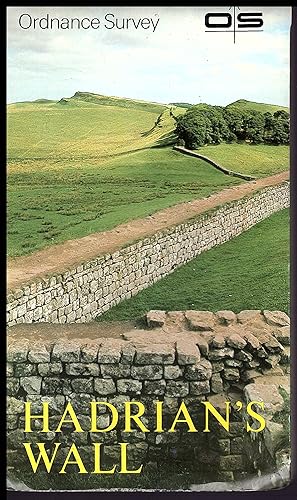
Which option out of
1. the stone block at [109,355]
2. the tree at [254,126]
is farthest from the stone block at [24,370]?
the tree at [254,126]

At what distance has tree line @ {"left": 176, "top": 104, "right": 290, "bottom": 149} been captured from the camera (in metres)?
3.82

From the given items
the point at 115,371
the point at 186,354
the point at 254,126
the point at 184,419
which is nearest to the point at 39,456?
the point at 115,371

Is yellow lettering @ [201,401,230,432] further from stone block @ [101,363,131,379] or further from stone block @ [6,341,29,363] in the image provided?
stone block @ [6,341,29,363]

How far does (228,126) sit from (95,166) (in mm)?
512

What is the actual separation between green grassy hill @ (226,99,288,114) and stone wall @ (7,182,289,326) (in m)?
0.27

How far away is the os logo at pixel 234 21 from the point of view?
3693 mm

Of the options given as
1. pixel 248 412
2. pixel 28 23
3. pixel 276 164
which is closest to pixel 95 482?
pixel 248 412

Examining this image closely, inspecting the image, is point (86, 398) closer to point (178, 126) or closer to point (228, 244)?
point (228, 244)

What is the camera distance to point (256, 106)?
3826 mm

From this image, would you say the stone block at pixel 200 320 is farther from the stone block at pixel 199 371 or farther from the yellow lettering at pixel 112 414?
the yellow lettering at pixel 112 414

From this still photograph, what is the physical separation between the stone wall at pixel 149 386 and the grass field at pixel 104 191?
0.38 m

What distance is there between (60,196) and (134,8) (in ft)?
2.34

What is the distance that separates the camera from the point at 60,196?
3.86 m

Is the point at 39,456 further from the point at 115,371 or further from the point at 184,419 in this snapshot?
the point at 184,419
